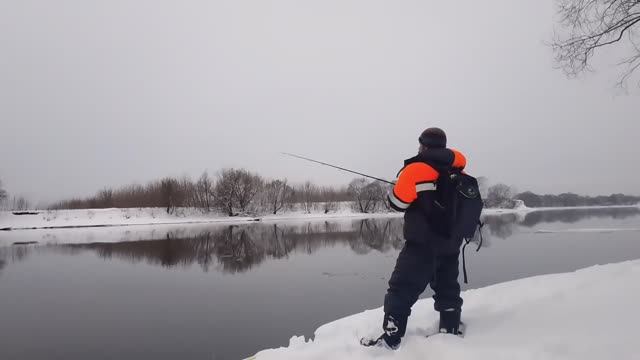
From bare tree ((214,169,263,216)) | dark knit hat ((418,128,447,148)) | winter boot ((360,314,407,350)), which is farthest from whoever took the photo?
bare tree ((214,169,263,216))

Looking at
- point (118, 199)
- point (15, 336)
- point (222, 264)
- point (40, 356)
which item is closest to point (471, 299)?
point (40, 356)

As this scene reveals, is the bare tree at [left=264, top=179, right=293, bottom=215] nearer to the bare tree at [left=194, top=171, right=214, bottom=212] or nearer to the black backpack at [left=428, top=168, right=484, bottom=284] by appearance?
the bare tree at [left=194, top=171, right=214, bottom=212]

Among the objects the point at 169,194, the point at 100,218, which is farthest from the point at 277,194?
the point at 100,218

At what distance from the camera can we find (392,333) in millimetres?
2826

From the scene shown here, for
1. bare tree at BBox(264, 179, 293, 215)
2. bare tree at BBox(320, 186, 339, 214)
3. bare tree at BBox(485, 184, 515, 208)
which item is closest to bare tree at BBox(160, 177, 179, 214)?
bare tree at BBox(264, 179, 293, 215)

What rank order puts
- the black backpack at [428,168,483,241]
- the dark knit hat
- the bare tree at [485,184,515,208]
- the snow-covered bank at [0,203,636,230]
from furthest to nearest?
the bare tree at [485,184,515,208] → the snow-covered bank at [0,203,636,230] → the dark knit hat → the black backpack at [428,168,483,241]

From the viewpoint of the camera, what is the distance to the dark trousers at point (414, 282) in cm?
287

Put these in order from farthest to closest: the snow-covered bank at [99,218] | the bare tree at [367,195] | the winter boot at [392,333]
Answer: the bare tree at [367,195], the snow-covered bank at [99,218], the winter boot at [392,333]

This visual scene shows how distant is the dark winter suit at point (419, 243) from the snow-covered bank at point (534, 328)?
27 cm

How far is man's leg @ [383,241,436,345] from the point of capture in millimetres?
2861

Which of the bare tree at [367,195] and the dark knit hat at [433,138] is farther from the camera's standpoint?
the bare tree at [367,195]

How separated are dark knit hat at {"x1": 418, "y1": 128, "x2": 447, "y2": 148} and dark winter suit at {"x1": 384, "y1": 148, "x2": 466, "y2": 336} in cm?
8

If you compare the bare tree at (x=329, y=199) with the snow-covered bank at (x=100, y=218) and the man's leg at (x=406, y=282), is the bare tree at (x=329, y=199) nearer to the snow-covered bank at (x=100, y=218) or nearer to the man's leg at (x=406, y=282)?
the snow-covered bank at (x=100, y=218)

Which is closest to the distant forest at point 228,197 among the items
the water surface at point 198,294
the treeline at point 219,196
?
the treeline at point 219,196
